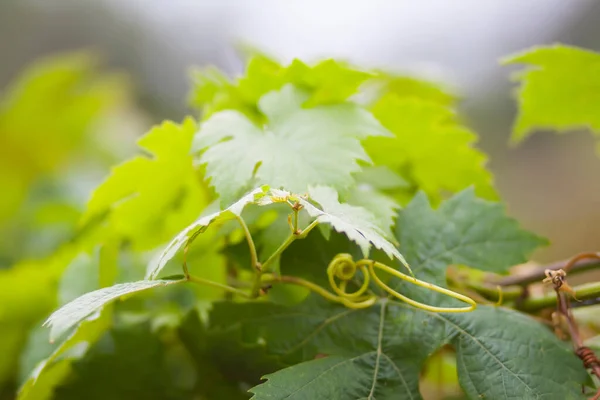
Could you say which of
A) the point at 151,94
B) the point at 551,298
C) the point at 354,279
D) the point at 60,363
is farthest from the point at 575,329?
the point at 151,94

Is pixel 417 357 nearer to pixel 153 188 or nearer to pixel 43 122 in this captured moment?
pixel 153 188

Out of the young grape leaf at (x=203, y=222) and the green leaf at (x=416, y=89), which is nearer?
the young grape leaf at (x=203, y=222)

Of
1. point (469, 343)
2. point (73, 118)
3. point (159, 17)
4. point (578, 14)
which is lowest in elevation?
point (469, 343)

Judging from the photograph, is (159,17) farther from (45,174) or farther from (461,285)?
(461,285)

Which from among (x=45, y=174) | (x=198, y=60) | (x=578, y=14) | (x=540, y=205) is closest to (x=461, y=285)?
(x=45, y=174)

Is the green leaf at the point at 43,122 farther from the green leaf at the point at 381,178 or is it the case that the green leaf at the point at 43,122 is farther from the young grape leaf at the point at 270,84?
the green leaf at the point at 381,178

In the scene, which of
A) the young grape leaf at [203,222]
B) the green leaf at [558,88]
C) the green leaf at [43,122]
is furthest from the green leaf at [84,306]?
the green leaf at [43,122]
